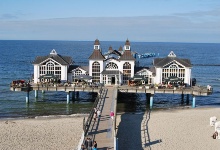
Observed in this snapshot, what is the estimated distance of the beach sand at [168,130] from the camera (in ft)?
97.3

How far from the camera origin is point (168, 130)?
1344 inches

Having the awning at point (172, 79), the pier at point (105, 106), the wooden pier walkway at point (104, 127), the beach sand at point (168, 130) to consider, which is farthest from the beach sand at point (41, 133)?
the awning at point (172, 79)

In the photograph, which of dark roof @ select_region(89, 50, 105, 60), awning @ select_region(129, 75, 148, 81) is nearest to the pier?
awning @ select_region(129, 75, 148, 81)

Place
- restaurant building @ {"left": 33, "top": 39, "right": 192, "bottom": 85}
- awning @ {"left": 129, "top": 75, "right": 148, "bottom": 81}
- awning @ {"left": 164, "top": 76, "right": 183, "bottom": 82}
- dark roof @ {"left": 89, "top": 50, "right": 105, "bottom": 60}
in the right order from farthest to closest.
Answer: dark roof @ {"left": 89, "top": 50, "right": 105, "bottom": 60}
restaurant building @ {"left": 33, "top": 39, "right": 192, "bottom": 85}
awning @ {"left": 129, "top": 75, "right": 148, "bottom": 81}
awning @ {"left": 164, "top": 76, "right": 183, "bottom": 82}

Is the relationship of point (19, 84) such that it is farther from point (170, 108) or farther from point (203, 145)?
point (203, 145)

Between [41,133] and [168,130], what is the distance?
431 inches

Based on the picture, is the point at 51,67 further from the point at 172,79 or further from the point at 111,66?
the point at 172,79

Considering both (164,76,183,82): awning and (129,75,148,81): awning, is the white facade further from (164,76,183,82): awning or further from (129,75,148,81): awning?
(164,76,183,82): awning

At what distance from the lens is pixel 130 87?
1832 inches

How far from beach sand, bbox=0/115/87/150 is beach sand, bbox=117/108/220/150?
3.98 m

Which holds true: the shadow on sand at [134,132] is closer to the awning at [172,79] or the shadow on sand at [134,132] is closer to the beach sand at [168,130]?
the beach sand at [168,130]

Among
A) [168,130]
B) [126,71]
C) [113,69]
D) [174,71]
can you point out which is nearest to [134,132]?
[168,130]

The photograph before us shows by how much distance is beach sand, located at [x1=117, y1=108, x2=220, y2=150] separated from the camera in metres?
29.7

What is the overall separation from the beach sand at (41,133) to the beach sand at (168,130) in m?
3.98
